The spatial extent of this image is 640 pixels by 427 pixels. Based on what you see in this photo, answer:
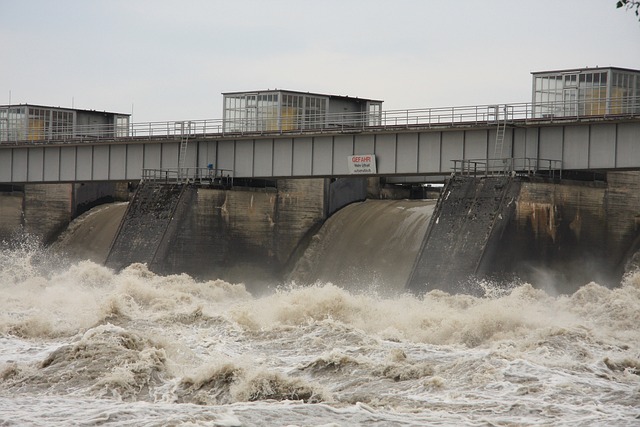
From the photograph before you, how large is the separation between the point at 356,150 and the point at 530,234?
9814mm

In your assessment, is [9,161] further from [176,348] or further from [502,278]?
[176,348]

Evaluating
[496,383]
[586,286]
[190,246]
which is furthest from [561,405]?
[190,246]

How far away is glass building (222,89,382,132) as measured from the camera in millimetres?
54156

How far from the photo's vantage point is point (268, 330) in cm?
3092

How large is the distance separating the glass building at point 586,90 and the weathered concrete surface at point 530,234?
3.32 m

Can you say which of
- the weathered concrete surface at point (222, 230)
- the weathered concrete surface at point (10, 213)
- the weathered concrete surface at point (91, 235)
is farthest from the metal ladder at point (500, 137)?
the weathered concrete surface at point (10, 213)

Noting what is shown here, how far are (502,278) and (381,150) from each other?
9530 millimetres

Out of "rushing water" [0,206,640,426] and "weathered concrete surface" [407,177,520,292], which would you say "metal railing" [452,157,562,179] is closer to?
"weathered concrete surface" [407,177,520,292]

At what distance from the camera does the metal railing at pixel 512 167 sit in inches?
1577

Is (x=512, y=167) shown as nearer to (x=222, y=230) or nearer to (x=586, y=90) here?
(x=586, y=90)

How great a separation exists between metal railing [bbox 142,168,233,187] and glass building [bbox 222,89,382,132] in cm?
320

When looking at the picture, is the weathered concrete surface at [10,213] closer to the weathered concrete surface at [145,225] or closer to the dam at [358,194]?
the dam at [358,194]

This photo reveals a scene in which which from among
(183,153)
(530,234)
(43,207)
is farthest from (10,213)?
(530,234)

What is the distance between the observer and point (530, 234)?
38500 millimetres
